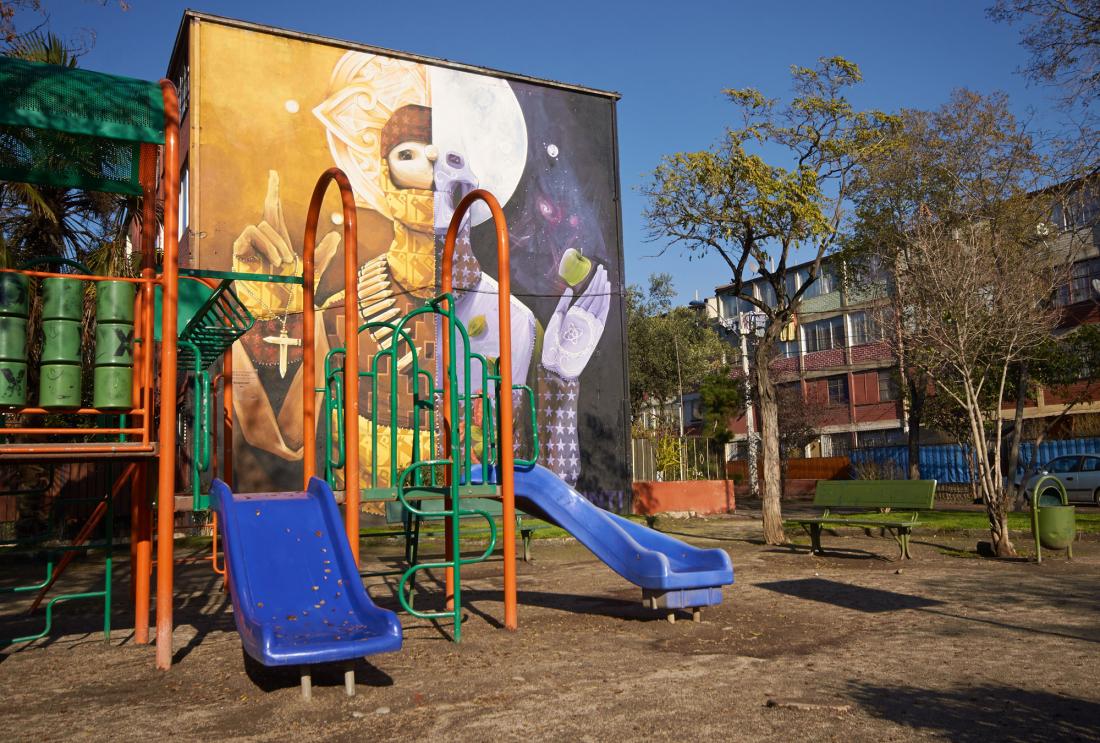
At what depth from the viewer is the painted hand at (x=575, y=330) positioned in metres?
22.9

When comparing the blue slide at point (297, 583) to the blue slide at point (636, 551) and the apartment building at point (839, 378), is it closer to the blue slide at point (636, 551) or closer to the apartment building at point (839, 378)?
the blue slide at point (636, 551)

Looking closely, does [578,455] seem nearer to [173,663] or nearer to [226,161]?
[226,161]

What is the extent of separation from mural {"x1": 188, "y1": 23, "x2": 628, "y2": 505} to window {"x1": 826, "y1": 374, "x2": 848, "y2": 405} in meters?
33.0

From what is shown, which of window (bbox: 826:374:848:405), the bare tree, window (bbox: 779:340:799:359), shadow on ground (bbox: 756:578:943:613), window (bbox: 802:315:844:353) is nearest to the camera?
shadow on ground (bbox: 756:578:943:613)

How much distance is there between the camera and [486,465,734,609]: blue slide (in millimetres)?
8273

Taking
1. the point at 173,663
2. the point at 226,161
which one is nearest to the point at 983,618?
the point at 173,663

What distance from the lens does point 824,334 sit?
5619 centimetres

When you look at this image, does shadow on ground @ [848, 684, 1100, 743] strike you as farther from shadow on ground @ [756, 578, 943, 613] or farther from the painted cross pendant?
the painted cross pendant

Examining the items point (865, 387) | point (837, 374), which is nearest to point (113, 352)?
point (865, 387)

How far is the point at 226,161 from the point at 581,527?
46.7 ft

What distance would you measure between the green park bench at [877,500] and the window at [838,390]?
39301 mm

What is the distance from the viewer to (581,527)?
28.7ft

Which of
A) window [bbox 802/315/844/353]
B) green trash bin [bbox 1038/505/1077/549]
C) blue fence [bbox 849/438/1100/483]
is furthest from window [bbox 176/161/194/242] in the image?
window [bbox 802/315/844/353]

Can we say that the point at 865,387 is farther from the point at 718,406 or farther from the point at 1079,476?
the point at 1079,476
